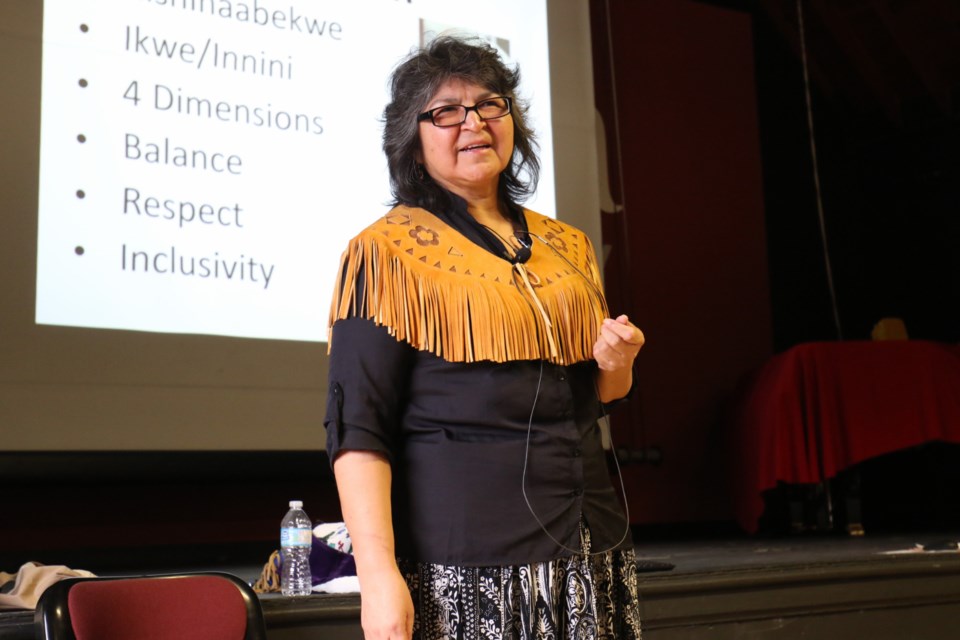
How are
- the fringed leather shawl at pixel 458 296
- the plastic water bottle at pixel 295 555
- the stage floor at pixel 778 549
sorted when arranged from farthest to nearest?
the stage floor at pixel 778 549, the plastic water bottle at pixel 295 555, the fringed leather shawl at pixel 458 296

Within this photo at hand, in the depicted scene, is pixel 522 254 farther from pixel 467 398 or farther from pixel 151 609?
pixel 151 609

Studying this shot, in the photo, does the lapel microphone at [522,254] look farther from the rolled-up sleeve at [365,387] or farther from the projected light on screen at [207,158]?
the projected light on screen at [207,158]

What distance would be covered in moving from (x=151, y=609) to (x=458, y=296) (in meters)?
0.60

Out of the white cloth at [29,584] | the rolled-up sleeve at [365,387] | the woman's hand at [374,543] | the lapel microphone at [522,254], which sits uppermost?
the lapel microphone at [522,254]

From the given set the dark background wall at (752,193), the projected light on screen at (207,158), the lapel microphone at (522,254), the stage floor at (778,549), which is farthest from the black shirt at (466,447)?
the dark background wall at (752,193)

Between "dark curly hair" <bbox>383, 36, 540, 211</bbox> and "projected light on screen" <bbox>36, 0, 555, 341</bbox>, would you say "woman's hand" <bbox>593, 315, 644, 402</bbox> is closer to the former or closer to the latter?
"dark curly hair" <bbox>383, 36, 540, 211</bbox>

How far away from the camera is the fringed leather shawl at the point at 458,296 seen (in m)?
1.28

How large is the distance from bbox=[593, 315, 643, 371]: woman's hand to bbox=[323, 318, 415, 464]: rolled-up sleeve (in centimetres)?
23

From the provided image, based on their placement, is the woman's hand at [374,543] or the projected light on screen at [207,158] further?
the projected light on screen at [207,158]

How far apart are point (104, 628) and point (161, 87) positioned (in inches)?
68.3

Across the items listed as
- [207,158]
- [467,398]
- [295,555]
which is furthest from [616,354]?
[207,158]

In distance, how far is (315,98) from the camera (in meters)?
2.97

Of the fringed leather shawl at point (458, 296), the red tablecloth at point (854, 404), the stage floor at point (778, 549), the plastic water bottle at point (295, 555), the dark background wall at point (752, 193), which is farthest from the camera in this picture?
the dark background wall at point (752, 193)

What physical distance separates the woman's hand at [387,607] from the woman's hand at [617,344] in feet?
1.15
